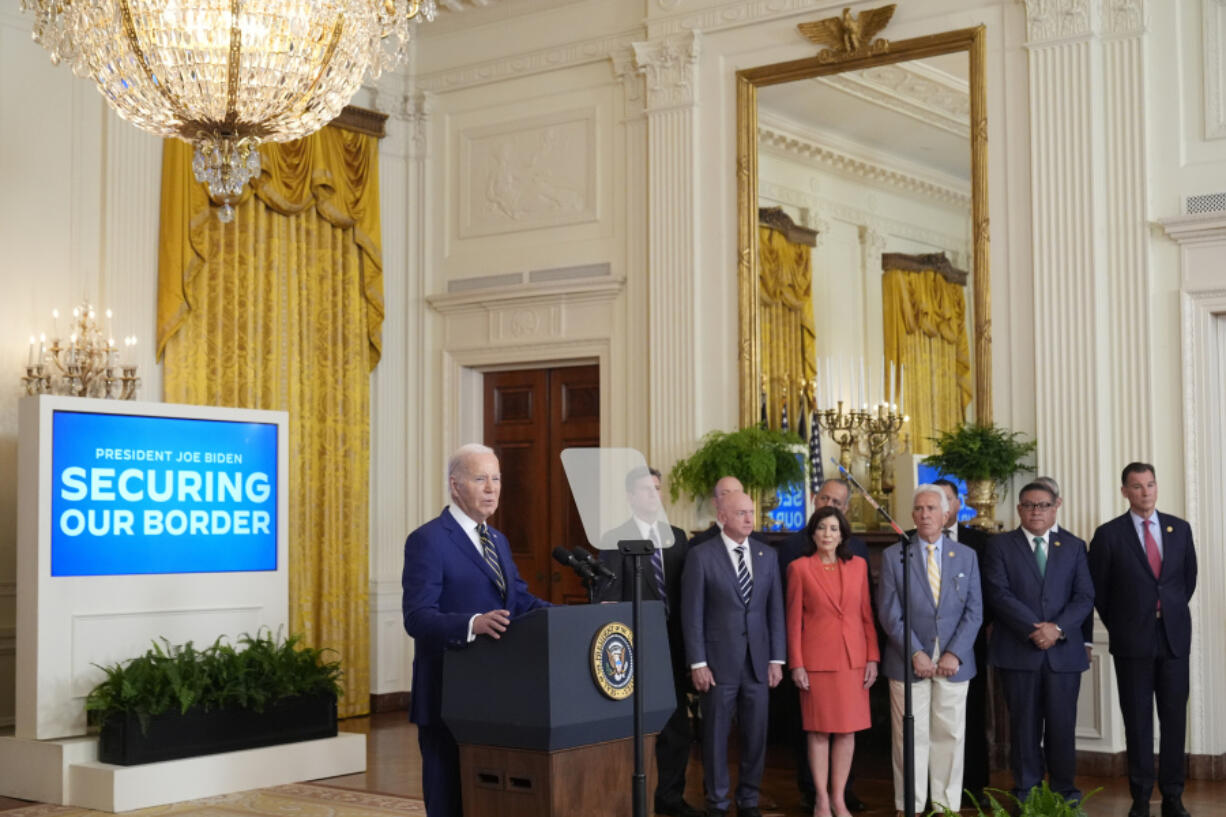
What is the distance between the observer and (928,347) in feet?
27.3

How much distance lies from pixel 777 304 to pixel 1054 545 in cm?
287

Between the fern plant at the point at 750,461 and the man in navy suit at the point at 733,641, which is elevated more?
the fern plant at the point at 750,461

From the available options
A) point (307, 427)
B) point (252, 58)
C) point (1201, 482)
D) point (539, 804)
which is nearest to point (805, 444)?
point (1201, 482)

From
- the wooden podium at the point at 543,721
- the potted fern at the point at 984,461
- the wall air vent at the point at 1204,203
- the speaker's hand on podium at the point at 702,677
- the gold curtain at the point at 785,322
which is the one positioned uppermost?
the wall air vent at the point at 1204,203

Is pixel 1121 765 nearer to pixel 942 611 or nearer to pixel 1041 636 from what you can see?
pixel 1041 636

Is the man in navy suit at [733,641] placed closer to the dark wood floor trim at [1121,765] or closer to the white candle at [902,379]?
the dark wood floor trim at [1121,765]

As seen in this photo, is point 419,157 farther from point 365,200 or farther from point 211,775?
point 211,775

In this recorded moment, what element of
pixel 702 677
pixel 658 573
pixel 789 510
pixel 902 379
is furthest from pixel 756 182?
pixel 702 677

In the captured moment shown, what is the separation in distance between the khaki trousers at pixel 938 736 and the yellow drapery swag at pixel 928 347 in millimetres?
2100

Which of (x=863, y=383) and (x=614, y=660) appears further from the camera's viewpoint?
(x=863, y=383)

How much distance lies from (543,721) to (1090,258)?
5026 mm

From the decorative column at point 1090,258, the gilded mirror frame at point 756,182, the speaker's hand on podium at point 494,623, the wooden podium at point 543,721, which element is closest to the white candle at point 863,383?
the gilded mirror frame at point 756,182

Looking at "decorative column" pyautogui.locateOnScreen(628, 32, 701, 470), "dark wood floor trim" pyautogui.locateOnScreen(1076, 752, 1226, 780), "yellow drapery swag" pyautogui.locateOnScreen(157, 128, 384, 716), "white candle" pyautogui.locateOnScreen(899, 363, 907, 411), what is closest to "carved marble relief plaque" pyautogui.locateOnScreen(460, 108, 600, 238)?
"decorative column" pyautogui.locateOnScreen(628, 32, 701, 470)

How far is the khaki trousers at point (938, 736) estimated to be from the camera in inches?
251
